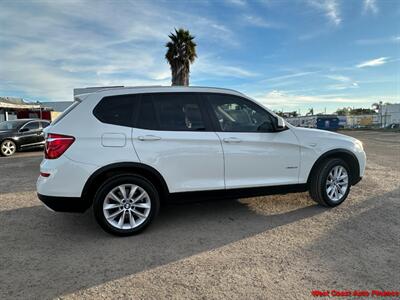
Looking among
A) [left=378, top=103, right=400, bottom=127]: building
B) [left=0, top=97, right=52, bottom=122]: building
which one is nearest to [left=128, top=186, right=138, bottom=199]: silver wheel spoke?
[left=0, top=97, right=52, bottom=122]: building

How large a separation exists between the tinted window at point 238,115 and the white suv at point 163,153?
0.05 ft

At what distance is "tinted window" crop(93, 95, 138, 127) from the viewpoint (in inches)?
146

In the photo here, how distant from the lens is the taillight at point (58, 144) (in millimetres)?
3527

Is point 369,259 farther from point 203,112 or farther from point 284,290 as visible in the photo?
point 203,112

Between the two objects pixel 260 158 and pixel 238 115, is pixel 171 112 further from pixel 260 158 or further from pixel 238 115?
pixel 260 158

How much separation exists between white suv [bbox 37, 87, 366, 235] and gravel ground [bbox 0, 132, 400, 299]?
44 centimetres

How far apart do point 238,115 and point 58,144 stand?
246 centimetres

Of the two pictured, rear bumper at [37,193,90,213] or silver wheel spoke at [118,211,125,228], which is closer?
rear bumper at [37,193,90,213]

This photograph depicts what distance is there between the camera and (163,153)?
3793 millimetres

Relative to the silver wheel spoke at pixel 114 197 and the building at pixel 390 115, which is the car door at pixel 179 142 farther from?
the building at pixel 390 115

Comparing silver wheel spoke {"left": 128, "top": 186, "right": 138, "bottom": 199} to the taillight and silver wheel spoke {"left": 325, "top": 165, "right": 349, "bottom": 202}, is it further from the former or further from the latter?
silver wheel spoke {"left": 325, "top": 165, "right": 349, "bottom": 202}

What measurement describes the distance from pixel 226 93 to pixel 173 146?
3.90 ft

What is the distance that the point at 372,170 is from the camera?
8.26 meters

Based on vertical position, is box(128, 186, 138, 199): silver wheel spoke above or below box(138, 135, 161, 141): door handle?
below
